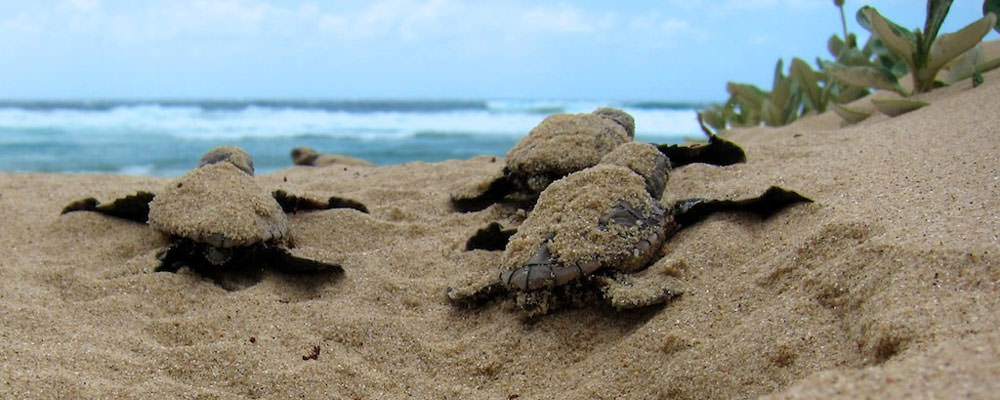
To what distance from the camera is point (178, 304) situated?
2896 millimetres

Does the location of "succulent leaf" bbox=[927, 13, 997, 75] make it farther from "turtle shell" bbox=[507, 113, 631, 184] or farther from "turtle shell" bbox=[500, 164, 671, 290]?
"turtle shell" bbox=[500, 164, 671, 290]

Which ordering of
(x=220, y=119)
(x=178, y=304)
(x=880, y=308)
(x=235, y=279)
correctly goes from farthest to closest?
(x=220, y=119) → (x=235, y=279) → (x=178, y=304) → (x=880, y=308)

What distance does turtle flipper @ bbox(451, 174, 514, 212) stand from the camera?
13.2 ft

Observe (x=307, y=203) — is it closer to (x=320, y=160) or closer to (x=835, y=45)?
(x=320, y=160)

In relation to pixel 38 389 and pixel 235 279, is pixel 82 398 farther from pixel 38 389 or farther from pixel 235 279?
pixel 235 279

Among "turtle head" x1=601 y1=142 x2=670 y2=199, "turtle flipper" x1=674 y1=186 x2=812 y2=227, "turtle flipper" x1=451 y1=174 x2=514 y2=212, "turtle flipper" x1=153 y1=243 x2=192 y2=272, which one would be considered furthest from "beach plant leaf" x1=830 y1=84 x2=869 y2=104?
"turtle flipper" x1=153 y1=243 x2=192 y2=272

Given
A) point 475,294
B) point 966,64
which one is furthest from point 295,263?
point 966,64

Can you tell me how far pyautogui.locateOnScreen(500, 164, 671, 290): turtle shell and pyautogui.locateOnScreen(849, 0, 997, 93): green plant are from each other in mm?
2607

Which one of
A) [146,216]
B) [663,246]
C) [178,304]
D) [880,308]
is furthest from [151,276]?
[880,308]

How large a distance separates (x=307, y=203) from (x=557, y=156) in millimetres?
1339

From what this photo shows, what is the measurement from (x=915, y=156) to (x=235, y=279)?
9.76 feet

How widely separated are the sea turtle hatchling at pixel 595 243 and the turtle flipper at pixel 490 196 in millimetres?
957

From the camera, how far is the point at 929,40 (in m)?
4.78

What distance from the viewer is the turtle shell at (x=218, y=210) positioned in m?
3.17
